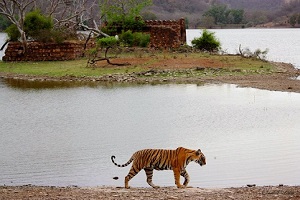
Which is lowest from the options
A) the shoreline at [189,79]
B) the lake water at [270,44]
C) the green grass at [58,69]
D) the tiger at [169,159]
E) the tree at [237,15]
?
the lake water at [270,44]

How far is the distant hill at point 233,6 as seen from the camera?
364 feet

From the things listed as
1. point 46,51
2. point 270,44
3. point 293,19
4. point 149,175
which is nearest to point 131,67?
point 46,51

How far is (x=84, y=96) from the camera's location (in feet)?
80.6

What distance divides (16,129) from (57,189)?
7.12m

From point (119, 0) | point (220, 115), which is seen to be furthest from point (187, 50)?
point (220, 115)

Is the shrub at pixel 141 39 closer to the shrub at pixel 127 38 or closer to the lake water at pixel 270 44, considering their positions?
the shrub at pixel 127 38

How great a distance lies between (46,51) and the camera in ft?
126

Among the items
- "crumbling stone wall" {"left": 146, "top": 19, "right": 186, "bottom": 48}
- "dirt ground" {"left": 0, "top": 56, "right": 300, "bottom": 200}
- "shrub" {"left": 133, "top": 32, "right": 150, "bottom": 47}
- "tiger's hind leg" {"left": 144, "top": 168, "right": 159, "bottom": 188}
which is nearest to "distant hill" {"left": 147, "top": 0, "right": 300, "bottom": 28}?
"crumbling stone wall" {"left": 146, "top": 19, "right": 186, "bottom": 48}

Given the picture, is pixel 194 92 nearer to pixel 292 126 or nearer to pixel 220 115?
pixel 220 115

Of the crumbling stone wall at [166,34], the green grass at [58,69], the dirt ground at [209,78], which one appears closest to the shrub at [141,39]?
the crumbling stone wall at [166,34]

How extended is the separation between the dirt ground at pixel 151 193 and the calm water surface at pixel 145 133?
1.04 metres

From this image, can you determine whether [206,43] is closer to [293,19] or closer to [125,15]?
[125,15]

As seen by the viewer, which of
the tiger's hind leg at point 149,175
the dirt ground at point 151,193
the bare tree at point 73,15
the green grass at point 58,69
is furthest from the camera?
the bare tree at point 73,15

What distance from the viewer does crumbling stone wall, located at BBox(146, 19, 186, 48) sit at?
43.3 metres
